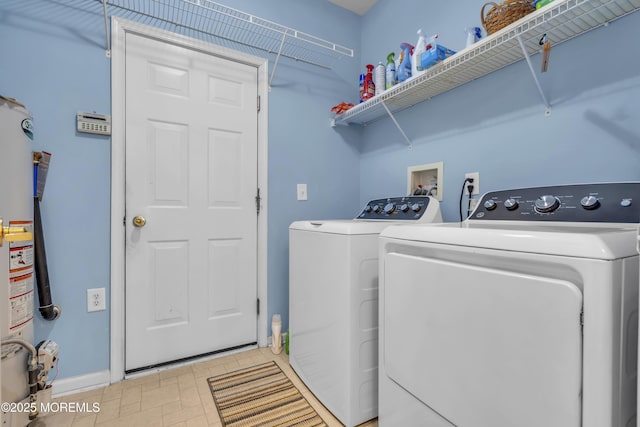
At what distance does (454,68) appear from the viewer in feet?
4.91

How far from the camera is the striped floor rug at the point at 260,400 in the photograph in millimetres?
1392

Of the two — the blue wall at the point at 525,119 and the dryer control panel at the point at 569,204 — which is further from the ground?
the blue wall at the point at 525,119

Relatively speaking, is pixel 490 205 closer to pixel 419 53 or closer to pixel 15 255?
pixel 419 53

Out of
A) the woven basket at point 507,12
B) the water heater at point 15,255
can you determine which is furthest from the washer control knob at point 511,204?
the water heater at point 15,255

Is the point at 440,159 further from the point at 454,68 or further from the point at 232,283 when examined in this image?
the point at 232,283

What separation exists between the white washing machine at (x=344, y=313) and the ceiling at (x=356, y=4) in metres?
1.79

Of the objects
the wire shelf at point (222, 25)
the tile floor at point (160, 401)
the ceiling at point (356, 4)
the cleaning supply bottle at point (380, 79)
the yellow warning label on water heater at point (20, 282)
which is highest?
the ceiling at point (356, 4)

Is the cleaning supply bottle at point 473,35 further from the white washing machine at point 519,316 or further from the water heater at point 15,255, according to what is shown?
the water heater at point 15,255

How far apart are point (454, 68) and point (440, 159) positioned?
21.1 inches

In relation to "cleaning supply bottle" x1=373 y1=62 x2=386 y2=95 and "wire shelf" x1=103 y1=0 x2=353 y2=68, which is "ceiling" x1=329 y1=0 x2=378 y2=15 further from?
"cleaning supply bottle" x1=373 y1=62 x2=386 y2=95

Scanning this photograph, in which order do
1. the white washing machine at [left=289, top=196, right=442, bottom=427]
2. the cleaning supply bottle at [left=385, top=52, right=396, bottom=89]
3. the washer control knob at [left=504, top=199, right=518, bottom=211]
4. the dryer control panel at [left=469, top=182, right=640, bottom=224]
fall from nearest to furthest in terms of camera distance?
the dryer control panel at [left=469, top=182, right=640, bottom=224], the washer control knob at [left=504, top=199, right=518, bottom=211], the white washing machine at [left=289, top=196, right=442, bottom=427], the cleaning supply bottle at [left=385, top=52, right=396, bottom=89]

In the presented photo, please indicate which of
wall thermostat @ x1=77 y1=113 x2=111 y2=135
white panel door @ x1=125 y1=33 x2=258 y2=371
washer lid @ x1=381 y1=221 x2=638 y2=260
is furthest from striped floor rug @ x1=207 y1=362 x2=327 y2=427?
wall thermostat @ x1=77 y1=113 x2=111 y2=135

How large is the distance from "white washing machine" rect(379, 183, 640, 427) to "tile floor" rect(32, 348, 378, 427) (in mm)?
684

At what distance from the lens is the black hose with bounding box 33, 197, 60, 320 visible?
1425 millimetres
